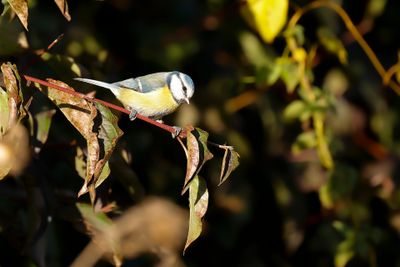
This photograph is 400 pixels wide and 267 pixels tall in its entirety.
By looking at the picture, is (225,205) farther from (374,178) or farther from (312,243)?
(374,178)

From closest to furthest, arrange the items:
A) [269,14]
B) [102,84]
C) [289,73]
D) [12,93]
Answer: [12,93] < [102,84] < [269,14] < [289,73]

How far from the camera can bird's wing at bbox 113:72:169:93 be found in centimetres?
174

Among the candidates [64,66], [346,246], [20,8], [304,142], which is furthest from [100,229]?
[346,246]

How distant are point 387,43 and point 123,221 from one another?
132cm

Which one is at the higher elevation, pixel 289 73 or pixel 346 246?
pixel 289 73

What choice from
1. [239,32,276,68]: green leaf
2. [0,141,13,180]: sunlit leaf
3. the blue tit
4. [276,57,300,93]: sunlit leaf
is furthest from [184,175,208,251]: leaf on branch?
[239,32,276,68]: green leaf

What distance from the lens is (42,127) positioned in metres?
1.69

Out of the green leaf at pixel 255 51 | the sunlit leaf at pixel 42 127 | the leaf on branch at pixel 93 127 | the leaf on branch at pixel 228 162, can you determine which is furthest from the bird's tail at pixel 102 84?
the green leaf at pixel 255 51

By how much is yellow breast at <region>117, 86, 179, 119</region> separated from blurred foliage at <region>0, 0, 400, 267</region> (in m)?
0.23

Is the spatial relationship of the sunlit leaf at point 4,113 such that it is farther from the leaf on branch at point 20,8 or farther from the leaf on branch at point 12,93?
the leaf on branch at point 20,8

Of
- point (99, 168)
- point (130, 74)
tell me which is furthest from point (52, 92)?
point (130, 74)

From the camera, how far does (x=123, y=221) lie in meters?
2.24

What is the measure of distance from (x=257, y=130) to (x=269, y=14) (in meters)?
1.00

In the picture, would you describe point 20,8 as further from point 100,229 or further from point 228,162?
point 100,229
